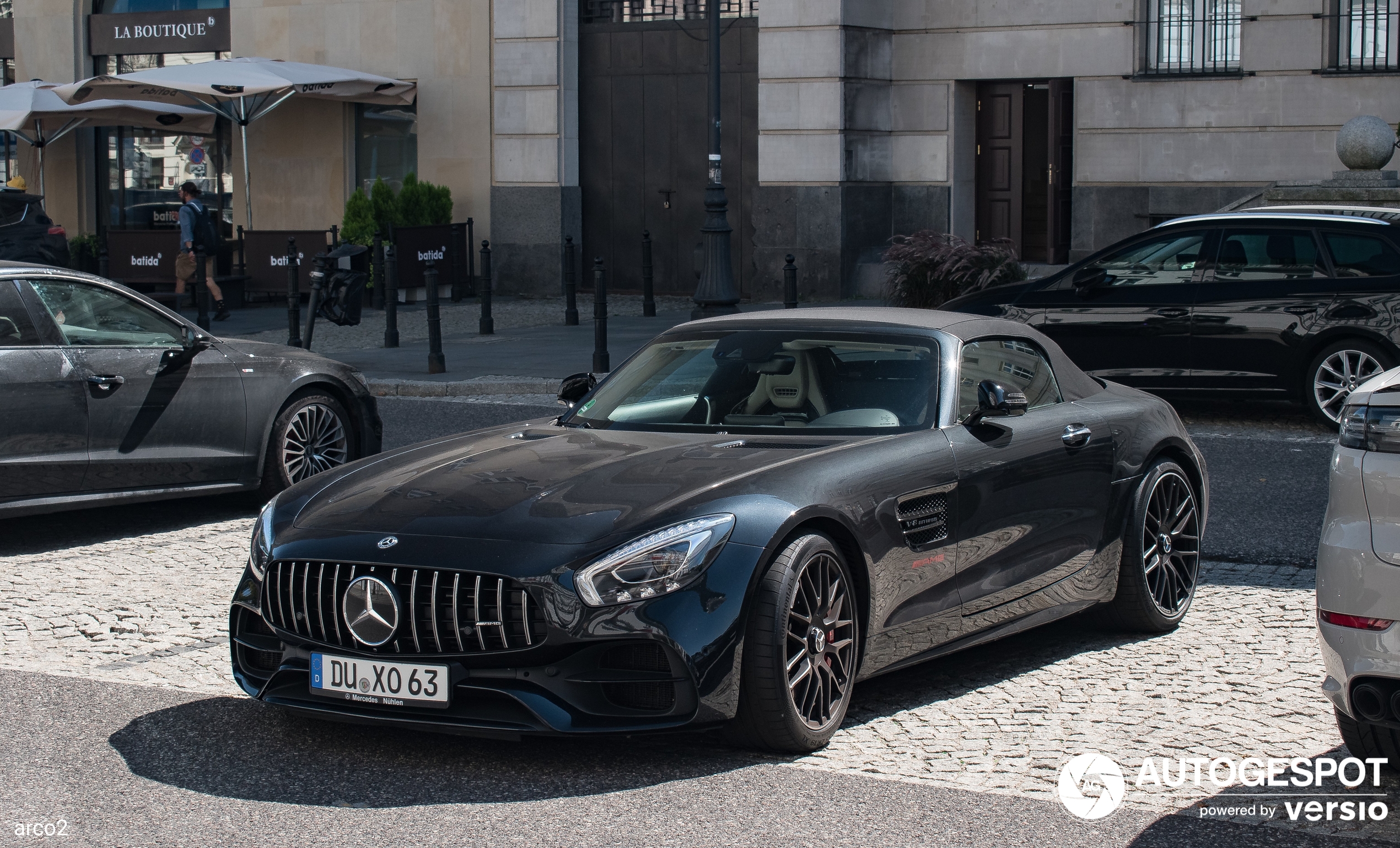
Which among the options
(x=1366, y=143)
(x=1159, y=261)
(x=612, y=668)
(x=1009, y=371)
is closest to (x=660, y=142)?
(x=1366, y=143)

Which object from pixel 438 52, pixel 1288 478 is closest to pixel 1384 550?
pixel 1288 478

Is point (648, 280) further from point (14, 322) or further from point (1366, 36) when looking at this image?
point (14, 322)

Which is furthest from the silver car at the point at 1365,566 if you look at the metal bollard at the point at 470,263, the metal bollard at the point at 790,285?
the metal bollard at the point at 470,263

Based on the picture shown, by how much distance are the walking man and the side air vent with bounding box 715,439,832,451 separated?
16.6 m

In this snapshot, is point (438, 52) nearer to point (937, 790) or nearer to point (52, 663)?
point (52, 663)

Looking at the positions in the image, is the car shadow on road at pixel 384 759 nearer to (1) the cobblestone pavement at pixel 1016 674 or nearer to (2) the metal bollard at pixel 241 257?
(1) the cobblestone pavement at pixel 1016 674

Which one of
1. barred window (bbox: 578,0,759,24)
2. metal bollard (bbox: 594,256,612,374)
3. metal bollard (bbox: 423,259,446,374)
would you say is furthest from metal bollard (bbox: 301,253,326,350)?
barred window (bbox: 578,0,759,24)

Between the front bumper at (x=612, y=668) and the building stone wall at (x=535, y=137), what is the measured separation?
2015cm

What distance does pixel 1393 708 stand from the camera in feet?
14.1

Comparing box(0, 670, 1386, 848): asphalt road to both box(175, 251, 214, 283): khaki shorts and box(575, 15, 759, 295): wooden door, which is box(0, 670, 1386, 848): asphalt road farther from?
box(575, 15, 759, 295): wooden door

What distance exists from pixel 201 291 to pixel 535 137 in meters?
6.76

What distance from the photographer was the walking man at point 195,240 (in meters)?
21.6

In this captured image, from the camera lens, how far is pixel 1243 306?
1241 centimetres

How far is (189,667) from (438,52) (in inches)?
794
